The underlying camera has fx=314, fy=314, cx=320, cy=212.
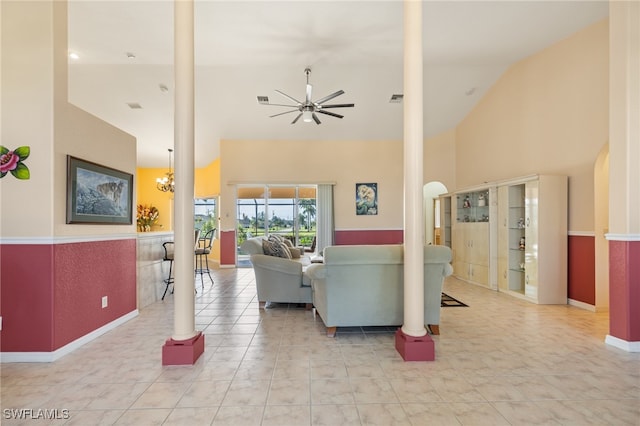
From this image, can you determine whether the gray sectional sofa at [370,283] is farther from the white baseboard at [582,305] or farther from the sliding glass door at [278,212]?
the sliding glass door at [278,212]

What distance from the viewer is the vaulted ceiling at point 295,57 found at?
4004mm

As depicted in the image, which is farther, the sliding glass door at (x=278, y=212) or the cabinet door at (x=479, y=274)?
the sliding glass door at (x=278, y=212)

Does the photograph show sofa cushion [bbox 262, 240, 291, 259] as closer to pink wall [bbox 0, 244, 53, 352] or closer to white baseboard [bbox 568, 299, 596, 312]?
pink wall [bbox 0, 244, 53, 352]

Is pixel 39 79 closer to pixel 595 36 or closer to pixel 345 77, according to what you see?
pixel 345 77

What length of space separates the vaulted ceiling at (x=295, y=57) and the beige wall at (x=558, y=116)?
0.26m

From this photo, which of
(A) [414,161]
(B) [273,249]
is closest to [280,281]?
(B) [273,249]

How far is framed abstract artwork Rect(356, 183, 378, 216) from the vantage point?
27.9 feet

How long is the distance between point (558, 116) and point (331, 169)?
197 inches

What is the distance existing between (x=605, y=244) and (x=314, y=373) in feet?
14.0

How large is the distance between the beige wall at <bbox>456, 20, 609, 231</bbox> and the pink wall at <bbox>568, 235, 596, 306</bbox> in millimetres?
204

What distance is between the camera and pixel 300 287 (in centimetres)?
429

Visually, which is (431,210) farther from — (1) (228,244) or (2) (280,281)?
(2) (280,281)

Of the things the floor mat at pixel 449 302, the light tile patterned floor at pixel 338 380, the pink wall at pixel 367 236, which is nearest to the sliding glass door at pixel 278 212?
the pink wall at pixel 367 236

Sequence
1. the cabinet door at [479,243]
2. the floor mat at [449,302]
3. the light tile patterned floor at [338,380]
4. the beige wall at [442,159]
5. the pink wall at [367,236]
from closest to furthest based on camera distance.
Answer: the light tile patterned floor at [338,380] → the floor mat at [449,302] → the cabinet door at [479,243] → the beige wall at [442,159] → the pink wall at [367,236]
